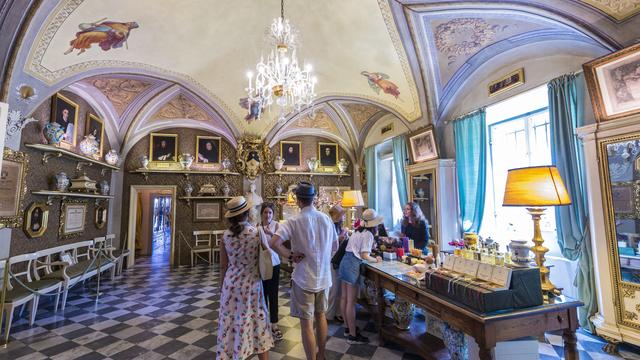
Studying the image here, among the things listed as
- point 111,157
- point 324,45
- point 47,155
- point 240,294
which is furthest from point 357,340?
point 111,157

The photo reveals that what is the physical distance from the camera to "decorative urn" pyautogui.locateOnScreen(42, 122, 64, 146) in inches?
187

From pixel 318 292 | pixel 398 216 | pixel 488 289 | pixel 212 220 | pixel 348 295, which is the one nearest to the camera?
pixel 488 289

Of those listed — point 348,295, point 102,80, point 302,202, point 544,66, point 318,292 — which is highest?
point 102,80

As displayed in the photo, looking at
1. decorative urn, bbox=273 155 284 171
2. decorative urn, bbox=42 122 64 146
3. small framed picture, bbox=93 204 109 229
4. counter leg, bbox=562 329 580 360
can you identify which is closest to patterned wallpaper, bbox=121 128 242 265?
small framed picture, bbox=93 204 109 229

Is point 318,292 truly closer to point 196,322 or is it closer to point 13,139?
point 196,322

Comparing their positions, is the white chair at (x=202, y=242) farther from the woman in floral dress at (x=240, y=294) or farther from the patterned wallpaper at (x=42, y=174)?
the woman in floral dress at (x=240, y=294)

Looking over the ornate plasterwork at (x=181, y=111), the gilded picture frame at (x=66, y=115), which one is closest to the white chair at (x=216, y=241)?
the ornate plasterwork at (x=181, y=111)

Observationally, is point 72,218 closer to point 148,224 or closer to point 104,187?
point 104,187

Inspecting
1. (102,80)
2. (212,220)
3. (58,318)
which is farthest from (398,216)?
(102,80)

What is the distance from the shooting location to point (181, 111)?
7.74m

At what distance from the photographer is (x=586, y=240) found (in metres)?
3.32

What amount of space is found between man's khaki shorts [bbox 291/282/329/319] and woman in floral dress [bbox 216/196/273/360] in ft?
1.09

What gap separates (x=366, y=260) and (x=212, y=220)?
652 centimetres

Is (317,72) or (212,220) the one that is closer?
(317,72)
